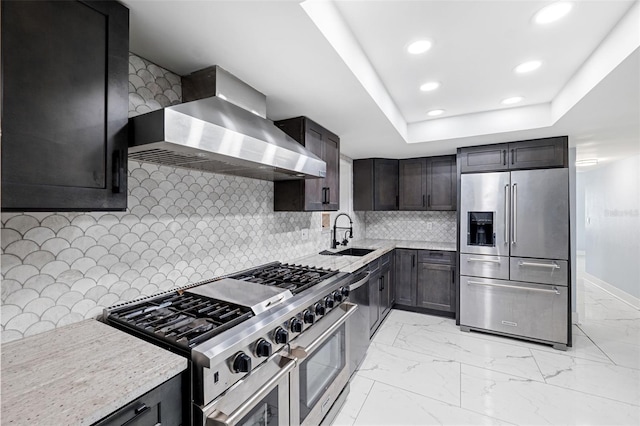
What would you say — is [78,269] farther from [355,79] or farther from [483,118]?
[483,118]

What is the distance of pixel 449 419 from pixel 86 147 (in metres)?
2.59

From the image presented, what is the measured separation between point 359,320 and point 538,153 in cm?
270

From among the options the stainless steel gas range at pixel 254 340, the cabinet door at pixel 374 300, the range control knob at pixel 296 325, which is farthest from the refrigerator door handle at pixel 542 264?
the range control knob at pixel 296 325

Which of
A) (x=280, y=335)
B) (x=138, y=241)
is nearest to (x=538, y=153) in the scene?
(x=280, y=335)

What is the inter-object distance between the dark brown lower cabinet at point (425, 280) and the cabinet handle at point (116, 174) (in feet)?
11.8

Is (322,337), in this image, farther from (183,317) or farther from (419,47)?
(419,47)

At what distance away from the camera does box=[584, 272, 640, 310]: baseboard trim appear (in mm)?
4289

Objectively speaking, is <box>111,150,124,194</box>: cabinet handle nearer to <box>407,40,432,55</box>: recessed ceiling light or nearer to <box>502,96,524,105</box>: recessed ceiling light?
<box>407,40,432,55</box>: recessed ceiling light

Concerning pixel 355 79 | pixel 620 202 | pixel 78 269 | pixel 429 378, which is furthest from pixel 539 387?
pixel 620 202

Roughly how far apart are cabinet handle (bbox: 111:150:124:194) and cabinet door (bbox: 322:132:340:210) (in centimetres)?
182

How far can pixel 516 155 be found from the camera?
322cm

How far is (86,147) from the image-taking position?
992mm

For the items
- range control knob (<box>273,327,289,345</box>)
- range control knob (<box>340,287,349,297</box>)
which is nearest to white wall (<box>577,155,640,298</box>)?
range control knob (<box>340,287,349,297</box>)

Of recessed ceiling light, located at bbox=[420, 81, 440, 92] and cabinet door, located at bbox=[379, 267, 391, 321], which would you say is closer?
recessed ceiling light, located at bbox=[420, 81, 440, 92]
